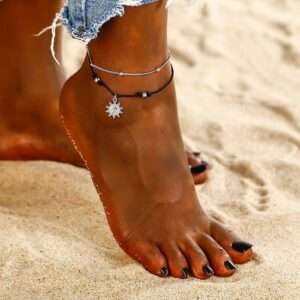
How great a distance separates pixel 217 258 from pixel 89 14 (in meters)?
0.38

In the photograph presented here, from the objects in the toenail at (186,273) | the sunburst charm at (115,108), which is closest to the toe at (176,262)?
the toenail at (186,273)

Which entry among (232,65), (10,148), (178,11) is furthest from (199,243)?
(178,11)

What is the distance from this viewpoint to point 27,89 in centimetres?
150

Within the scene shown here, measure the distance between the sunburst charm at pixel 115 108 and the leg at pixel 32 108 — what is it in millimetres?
275

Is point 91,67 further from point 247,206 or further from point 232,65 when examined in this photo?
point 232,65

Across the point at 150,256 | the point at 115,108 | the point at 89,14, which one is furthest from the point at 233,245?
the point at 89,14

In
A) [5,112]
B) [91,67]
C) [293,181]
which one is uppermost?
[91,67]

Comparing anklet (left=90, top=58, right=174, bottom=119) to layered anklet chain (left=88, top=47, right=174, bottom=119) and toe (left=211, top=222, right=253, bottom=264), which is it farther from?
toe (left=211, top=222, right=253, bottom=264)

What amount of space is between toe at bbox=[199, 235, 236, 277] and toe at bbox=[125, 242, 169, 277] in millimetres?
63

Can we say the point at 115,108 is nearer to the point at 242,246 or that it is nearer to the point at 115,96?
the point at 115,96

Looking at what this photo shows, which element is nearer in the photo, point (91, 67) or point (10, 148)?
point (91, 67)

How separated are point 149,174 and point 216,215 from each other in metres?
0.18

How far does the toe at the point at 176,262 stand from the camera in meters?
1.15

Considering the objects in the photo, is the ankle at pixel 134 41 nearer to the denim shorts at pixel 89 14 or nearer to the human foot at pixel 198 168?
the denim shorts at pixel 89 14
